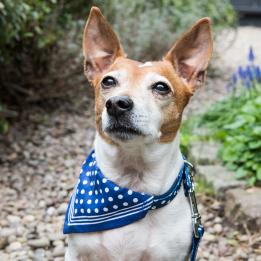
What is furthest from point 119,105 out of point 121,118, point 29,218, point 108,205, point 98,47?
point 29,218

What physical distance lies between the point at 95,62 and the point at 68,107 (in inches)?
151

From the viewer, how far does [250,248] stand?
4.05m

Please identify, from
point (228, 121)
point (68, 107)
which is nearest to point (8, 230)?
point (228, 121)

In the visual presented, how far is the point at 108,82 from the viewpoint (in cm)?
300

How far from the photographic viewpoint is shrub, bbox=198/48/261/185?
15.6 feet

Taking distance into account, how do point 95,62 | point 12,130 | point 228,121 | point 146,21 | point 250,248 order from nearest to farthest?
point 95,62 < point 250,248 < point 228,121 < point 12,130 < point 146,21

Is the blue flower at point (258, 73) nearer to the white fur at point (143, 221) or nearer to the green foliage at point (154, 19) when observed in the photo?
the green foliage at point (154, 19)

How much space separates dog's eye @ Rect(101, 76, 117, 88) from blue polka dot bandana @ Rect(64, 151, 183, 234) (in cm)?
44

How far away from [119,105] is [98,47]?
2.16 feet

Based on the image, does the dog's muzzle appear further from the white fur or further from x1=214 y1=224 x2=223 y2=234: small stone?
x1=214 y1=224 x2=223 y2=234: small stone

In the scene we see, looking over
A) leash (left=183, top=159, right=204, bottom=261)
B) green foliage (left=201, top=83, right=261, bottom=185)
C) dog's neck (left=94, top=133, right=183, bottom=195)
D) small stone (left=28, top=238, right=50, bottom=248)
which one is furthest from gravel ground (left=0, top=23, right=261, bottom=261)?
dog's neck (left=94, top=133, right=183, bottom=195)

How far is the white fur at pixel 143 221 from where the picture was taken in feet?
9.58

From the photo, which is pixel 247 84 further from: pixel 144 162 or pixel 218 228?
pixel 144 162

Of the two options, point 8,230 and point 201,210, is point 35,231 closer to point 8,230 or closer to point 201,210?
point 8,230
